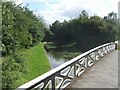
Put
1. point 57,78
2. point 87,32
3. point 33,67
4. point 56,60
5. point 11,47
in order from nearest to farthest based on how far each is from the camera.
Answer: point 57,78, point 11,47, point 33,67, point 56,60, point 87,32

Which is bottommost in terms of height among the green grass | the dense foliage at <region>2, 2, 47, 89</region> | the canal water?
the canal water

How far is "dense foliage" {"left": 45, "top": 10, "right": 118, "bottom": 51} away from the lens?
61.9 metres

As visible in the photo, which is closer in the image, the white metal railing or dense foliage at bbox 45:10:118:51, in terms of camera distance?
the white metal railing

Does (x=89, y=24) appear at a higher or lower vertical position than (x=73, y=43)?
higher

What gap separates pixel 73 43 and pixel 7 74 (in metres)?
56.0

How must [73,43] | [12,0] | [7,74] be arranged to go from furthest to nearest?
[73,43], [12,0], [7,74]

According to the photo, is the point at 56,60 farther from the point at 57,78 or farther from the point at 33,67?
the point at 57,78

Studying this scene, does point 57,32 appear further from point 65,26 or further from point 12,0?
point 12,0

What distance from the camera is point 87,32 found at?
210 ft

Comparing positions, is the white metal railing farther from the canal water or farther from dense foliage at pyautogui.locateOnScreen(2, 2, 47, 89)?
the canal water

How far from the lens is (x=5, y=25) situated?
16328 millimetres

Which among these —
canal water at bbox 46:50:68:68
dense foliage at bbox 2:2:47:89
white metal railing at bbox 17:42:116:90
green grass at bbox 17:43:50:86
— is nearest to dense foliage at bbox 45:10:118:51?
canal water at bbox 46:50:68:68

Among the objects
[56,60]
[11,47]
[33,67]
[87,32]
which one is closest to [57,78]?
[11,47]

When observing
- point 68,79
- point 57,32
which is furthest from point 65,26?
point 68,79
